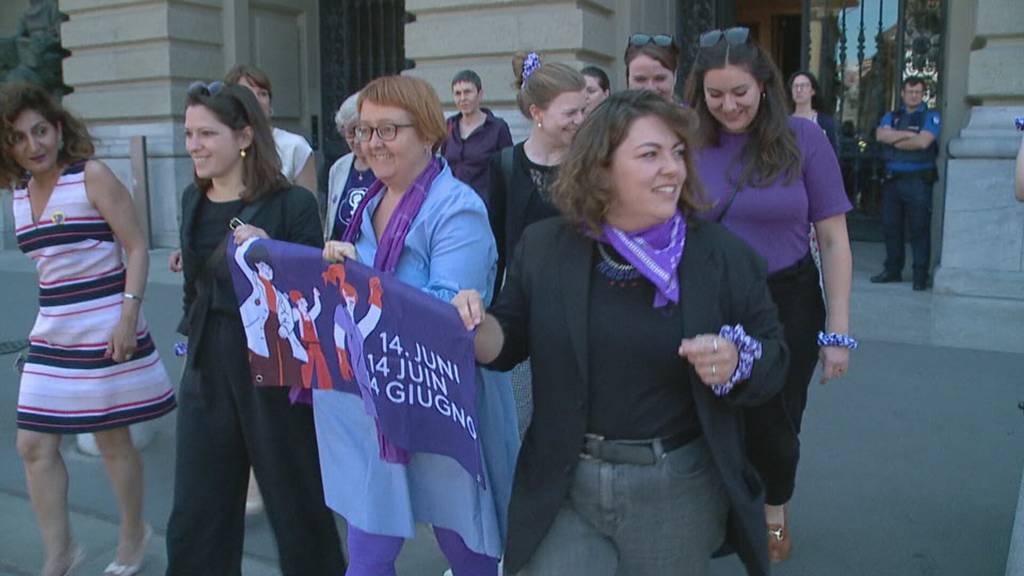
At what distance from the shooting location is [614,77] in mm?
9477

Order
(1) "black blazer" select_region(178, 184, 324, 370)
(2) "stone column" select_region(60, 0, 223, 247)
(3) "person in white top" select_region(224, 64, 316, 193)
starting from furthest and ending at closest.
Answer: (2) "stone column" select_region(60, 0, 223, 247)
(3) "person in white top" select_region(224, 64, 316, 193)
(1) "black blazer" select_region(178, 184, 324, 370)

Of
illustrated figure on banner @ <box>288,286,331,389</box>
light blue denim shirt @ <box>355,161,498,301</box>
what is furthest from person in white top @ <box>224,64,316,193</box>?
light blue denim shirt @ <box>355,161,498,301</box>

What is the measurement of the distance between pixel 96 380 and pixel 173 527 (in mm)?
783

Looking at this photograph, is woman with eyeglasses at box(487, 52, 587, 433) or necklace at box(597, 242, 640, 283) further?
woman with eyeglasses at box(487, 52, 587, 433)

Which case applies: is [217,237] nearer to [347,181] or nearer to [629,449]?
[347,181]

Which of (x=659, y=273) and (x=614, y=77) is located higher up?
(x=614, y=77)

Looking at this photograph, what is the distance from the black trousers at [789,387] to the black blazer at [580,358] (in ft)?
3.18

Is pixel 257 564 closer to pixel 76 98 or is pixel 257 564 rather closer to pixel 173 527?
pixel 173 527

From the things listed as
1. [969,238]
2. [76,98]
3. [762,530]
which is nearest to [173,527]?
[762,530]

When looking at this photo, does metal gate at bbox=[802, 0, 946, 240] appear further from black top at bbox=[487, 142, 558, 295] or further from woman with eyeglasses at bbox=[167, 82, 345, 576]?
woman with eyeglasses at bbox=[167, 82, 345, 576]

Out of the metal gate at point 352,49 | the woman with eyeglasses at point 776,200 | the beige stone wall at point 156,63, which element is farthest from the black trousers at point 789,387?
the metal gate at point 352,49

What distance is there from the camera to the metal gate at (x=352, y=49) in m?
12.4

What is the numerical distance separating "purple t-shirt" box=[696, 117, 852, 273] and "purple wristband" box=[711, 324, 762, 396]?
1.03m

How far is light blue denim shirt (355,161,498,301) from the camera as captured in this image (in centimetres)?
260
